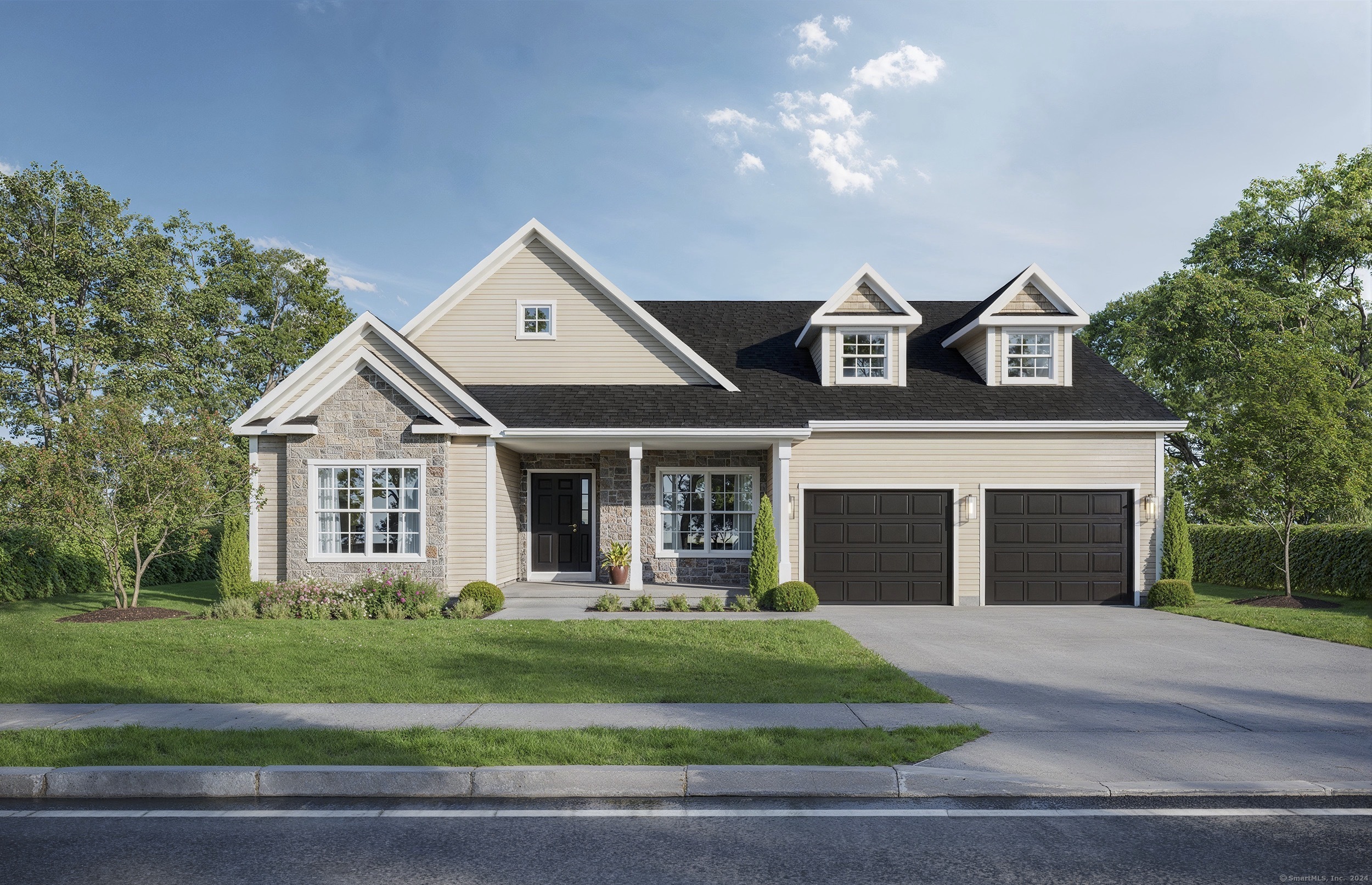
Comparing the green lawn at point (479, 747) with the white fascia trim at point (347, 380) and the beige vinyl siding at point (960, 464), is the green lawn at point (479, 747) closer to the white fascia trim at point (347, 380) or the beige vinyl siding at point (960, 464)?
the white fascia trim at point (347, 380)

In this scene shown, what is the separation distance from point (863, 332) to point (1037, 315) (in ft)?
12.4

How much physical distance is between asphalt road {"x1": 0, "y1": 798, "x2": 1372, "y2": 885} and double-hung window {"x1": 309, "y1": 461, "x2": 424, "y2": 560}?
1003 centimetres

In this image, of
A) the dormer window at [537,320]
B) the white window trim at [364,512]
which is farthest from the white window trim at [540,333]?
the white window trim at [364,512]

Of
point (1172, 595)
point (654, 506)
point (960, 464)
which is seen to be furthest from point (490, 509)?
point (1172, 595)

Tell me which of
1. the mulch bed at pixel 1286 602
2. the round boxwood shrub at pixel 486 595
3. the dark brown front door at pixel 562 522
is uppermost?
the dark brown front door at pixel 562 522

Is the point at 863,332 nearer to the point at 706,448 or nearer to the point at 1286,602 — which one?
the point at 706,448

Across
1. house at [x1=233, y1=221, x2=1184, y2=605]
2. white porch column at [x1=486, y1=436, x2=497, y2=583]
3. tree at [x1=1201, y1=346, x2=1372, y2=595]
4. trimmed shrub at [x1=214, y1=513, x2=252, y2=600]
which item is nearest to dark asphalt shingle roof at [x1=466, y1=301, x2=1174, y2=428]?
house at [x1=233, y1=221, x2=1184, y2=605]

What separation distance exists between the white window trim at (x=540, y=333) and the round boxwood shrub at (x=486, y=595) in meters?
5.88

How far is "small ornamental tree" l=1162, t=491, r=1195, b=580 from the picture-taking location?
1631 cm

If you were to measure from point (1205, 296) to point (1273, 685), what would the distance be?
24893 mm

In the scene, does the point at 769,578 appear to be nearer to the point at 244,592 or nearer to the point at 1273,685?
the point at 1273,685

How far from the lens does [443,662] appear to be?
9336mm

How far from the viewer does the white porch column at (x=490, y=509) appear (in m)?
→ 15.4

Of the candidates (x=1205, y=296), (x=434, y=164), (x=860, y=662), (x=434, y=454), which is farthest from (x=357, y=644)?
(x=1205, y=296)
